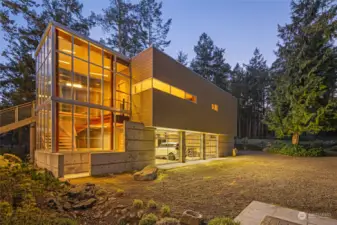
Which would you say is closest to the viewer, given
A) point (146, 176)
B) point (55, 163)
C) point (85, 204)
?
point (85, 204)

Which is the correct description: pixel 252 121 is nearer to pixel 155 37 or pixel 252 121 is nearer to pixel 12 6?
pixel 155 37

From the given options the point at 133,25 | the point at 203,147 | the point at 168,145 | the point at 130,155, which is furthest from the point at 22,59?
the point at 203,147

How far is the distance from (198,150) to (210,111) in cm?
365

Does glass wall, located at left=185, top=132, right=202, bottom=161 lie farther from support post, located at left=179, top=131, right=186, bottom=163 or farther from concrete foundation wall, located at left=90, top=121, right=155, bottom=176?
concrete foundation wall, located at left=90, top=121, right=155, bottom=176

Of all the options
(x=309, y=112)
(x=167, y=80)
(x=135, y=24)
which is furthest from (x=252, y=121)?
(x=167, y=80)

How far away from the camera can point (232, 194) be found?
18.9ft

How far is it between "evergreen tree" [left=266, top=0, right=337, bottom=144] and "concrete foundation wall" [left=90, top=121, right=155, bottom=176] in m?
14.1

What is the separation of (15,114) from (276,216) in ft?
46.5

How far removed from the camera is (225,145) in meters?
18.5

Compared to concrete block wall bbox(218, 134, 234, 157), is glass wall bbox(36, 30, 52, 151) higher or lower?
higher

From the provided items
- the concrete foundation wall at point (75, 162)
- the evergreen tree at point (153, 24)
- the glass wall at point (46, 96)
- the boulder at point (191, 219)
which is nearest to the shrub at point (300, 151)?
the boulder at point (191, 219)

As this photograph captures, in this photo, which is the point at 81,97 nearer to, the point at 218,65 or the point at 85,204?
the point at 85,204

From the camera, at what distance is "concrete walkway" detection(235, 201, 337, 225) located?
145 inches

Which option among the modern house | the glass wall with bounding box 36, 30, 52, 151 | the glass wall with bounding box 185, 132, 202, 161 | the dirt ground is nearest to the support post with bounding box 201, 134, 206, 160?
the glass wall with bounding box 185, 132, 202, 161
